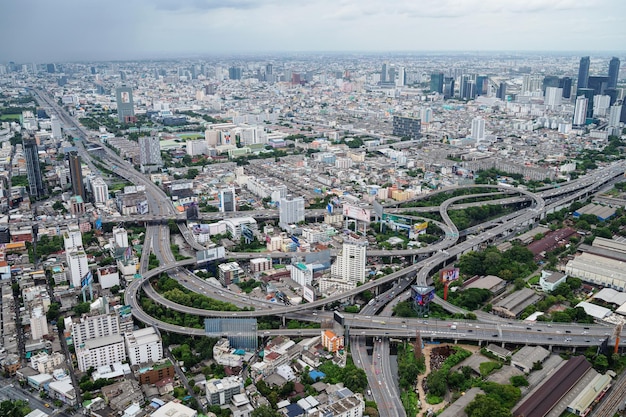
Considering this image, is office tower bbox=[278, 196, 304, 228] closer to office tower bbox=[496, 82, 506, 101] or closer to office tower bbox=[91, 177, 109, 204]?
office tower bbox=[91, 177, 109, 204]

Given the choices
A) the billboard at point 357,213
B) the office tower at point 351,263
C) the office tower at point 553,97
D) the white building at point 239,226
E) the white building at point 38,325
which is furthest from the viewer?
the office tower at point 553,97

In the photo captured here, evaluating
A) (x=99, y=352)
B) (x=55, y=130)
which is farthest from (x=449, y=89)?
(x=99, y=352)

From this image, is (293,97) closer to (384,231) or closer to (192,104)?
(192,104)

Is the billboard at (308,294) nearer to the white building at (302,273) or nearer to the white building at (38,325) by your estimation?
the white building at (302,273)

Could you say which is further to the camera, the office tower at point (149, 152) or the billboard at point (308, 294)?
the office tower at point (149, 152)

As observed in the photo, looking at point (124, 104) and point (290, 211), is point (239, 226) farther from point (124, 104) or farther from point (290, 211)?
point (124, 104)

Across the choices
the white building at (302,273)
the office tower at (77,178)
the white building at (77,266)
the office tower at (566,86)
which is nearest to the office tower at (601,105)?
the office tower at (566,86)
